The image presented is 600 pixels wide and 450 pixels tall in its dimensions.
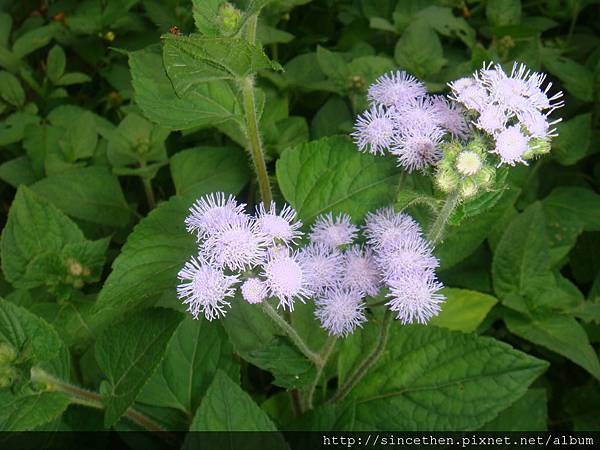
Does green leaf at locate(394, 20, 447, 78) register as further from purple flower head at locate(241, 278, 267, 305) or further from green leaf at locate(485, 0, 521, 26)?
purple flower head at locate(241, 278, 267, 305)

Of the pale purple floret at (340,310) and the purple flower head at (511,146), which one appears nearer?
the purple flower head at (511,146)

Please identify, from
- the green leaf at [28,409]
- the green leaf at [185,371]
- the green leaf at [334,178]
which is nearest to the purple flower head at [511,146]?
the green leaf at [334,178]

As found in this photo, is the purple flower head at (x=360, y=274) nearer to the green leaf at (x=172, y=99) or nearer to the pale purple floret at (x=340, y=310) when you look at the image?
the pale purple floret at (x=340, y=310)

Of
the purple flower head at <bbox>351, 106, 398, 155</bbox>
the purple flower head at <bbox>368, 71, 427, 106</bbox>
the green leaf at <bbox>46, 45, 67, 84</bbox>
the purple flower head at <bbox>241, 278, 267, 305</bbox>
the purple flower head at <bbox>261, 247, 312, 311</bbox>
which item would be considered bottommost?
the purple flower head at <bbox>241, 278, 267, 305</bbox>

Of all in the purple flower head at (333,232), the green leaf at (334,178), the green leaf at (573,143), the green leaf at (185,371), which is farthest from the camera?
the green leaf at (573,143)

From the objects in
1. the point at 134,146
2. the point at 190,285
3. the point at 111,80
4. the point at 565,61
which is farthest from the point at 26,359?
the point at 565,61

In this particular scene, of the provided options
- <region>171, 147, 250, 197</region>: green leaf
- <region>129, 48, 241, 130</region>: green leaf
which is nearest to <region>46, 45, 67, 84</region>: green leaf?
<region>171, 147, 250, 197</region>: green leaf

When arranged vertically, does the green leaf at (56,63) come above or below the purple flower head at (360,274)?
above
